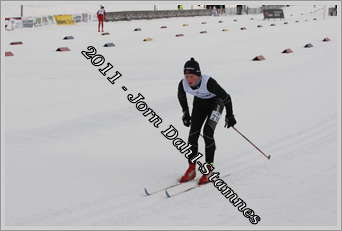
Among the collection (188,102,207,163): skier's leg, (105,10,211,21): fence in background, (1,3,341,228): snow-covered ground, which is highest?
(105,10,211,21): fence in background

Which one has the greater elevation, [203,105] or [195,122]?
[203,105]

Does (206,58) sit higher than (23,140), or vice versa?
(206,58)

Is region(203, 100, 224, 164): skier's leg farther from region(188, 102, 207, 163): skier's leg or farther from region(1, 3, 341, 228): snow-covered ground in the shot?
region(1, 3, 341, 228): snow-covered ground

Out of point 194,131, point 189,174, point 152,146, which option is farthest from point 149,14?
point 189,174

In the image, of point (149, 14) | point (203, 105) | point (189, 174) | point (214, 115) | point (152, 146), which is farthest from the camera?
point (149, 14)

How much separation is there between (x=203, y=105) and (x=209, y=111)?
116 mm

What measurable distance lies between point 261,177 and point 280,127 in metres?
2.25

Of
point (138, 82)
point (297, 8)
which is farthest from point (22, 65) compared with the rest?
point (297, 8)

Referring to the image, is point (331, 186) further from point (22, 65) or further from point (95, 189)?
point (22, 65)

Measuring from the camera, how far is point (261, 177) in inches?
211

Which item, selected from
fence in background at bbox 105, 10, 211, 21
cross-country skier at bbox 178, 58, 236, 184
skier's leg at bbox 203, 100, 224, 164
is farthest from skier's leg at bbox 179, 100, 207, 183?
fence in background at bbox 105, 10, 211, 21

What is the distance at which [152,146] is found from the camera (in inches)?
265

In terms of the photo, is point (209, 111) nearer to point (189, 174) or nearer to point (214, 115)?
point (214, 115)

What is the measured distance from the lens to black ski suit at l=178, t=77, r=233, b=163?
4.98 meters
